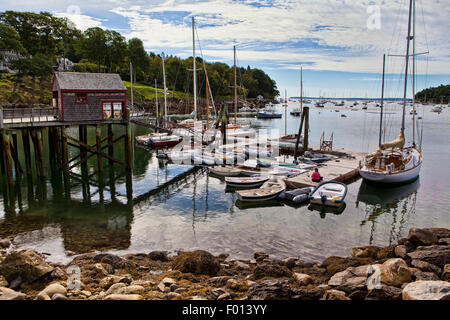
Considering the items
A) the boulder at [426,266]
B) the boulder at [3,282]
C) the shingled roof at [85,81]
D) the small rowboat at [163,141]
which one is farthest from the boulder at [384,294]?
the small rowboat at [163,141]

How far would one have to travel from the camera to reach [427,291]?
10.2 metres

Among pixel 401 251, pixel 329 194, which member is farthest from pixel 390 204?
pixel 401 251

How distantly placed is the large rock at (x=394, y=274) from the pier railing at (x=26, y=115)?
92.5 feet

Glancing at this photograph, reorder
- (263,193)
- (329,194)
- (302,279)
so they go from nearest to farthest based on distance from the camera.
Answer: (302,279) < (329,194) < (263,193)

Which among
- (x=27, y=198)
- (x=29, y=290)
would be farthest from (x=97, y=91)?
(x=29, y=290)

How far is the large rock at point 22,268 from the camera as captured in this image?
12531mm

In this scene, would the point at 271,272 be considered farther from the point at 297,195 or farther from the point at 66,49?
the point at 66,49

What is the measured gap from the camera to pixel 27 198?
26625 millimetres

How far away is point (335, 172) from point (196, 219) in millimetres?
16214

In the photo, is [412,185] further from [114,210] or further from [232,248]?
[114,210]

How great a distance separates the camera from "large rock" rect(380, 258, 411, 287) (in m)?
12.0

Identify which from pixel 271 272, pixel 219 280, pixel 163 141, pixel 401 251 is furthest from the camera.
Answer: pixel 163 141

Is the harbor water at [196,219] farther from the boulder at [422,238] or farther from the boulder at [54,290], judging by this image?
the boulder at [54,290]
